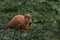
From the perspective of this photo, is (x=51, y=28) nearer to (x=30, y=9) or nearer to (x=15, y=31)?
(x=15, y=31)

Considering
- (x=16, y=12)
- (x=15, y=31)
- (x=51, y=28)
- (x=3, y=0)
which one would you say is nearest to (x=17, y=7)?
(x=16, y=12)

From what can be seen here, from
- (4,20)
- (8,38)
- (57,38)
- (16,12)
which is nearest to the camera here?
(57,38)

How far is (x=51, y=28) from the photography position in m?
2.00

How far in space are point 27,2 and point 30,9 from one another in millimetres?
499

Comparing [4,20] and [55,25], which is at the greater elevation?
[55,25]

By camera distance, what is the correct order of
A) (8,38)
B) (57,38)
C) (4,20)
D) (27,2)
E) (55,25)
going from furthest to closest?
(27,2), (4,20), (8,38), (55,25), (57,38)

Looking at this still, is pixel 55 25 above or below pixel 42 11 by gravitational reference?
above

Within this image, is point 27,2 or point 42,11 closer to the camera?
point 42,11

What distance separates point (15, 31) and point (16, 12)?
2.10 meters

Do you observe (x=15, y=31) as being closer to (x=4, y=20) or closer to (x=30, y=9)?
(x=4, y=20)

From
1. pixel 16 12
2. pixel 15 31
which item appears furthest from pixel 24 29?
pixel 16 12

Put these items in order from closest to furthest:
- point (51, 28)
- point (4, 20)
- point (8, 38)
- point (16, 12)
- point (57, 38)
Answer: point (57, 38) < point (51, 28) < point (8, 38) < point (4, 20) < point (16, 12)

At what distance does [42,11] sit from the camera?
7.89 meters

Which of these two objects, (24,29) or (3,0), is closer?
(24,29)
